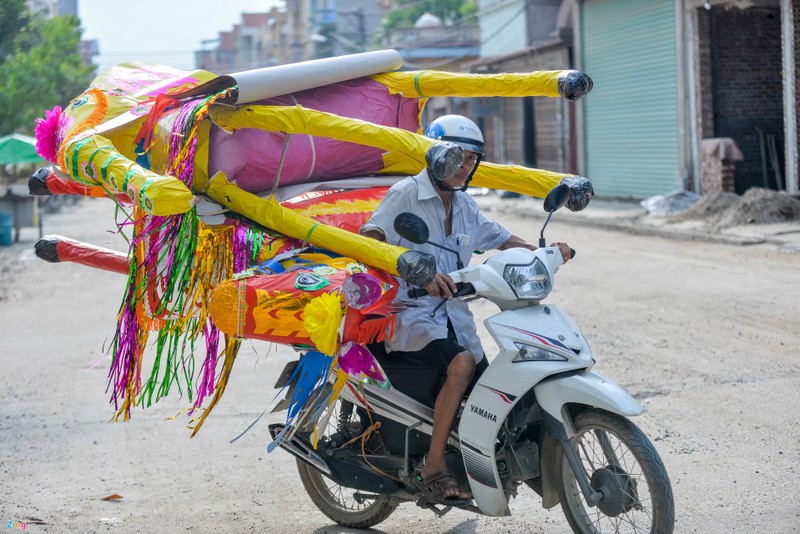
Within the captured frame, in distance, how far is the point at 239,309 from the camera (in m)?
3.98

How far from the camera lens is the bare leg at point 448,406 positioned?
4.00 meters

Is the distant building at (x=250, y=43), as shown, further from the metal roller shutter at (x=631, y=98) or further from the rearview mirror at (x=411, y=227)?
the rearview mirror at (x=411, y=227)

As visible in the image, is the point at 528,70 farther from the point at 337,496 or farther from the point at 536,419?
the point at 536,419

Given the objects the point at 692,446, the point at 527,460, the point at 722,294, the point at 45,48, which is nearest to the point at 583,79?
the point at 527,460

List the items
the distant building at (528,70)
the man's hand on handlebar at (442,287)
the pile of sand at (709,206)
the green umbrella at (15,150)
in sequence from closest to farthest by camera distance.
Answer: the man's hand on handlebar at (442,287) < the pile of sand at (709,206) < the green umbrella at (15,150) < the distant building at (528,70)

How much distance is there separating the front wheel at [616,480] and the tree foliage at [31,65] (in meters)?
23.9

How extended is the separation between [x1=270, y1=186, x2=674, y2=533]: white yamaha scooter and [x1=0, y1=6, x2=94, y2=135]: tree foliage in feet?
76.3

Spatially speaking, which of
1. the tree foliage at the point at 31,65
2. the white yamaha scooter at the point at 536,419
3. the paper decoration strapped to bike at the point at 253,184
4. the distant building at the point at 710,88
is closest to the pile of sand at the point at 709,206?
the distant building at the point at 710,88

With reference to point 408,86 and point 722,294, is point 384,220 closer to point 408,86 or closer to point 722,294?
point 408,86

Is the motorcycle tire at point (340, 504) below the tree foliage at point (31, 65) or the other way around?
below

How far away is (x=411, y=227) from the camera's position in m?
3.73

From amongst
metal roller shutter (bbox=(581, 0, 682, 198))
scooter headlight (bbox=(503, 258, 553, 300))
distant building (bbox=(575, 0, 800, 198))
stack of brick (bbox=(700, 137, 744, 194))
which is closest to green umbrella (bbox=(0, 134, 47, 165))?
metal roller shutter (bbox=(581, 0, 682, 198))

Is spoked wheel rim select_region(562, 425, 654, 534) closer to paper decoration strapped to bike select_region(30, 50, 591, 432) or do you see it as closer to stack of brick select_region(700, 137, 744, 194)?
paper decoration strapped to bike select_region(30, 50, 591, 432)

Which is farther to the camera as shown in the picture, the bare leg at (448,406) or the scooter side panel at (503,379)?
the bare leg at (448,406)
